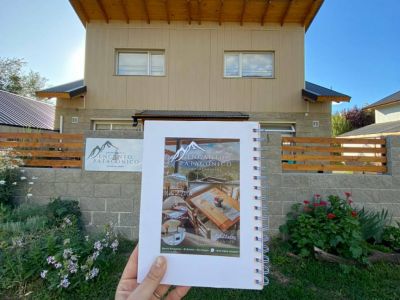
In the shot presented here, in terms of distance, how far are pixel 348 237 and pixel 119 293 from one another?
9.92 ft

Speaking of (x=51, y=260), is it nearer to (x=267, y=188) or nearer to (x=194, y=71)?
(x=267, y=188)

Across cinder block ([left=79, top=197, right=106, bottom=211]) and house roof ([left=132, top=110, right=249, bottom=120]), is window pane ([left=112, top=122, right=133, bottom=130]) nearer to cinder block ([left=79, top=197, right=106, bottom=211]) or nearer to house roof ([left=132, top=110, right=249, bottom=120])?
house roof ([left=132, top=110, right=249, bottom=120])

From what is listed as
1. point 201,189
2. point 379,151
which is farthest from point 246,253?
point 379,151

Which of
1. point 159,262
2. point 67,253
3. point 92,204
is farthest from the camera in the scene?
point 92,204

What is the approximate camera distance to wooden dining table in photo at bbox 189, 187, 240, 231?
38.1 inches

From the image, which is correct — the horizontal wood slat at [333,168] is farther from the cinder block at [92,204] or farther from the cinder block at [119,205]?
the cinder block at [92,204]

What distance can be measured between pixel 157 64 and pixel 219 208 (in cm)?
725

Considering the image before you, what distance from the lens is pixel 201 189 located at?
986 mm

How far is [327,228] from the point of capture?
10.4ft

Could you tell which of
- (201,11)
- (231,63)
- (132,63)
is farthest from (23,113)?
(231,63)

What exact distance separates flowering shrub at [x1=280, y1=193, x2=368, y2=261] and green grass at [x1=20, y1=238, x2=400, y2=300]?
204 mm

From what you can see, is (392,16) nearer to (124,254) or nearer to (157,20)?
(157,20)

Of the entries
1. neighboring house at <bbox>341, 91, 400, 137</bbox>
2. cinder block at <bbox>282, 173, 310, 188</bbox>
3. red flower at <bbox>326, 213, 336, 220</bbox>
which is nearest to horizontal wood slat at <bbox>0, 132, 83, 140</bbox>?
cinder block at <bbox>282, 173, 310, 188</bbox>

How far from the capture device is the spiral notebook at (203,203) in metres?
0.94
